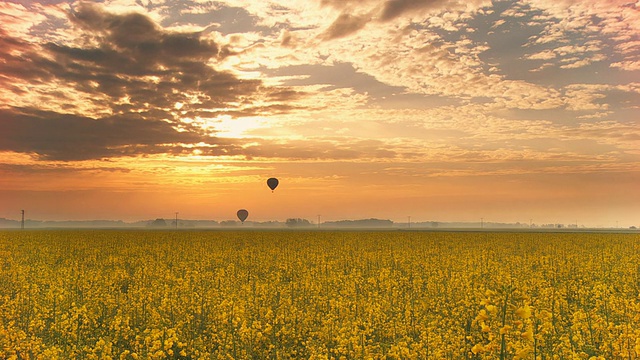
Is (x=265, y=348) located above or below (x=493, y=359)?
below

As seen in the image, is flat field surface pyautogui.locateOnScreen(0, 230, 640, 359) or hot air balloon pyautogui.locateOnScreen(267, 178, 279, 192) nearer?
flat field surface pyautogui.locateOnScreen(0, 230, 640, 359)

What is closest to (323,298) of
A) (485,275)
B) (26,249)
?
(485,275)

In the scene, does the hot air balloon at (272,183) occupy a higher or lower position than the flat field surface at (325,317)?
higher

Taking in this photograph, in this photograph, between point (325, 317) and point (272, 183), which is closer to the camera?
point (325, 317)

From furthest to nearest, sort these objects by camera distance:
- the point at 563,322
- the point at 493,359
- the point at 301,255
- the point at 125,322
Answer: the point at 301,255, the point at 563,322, the point at 125,322, the point at 493,359

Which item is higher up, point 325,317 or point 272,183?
point 272,183

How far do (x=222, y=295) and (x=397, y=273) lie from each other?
10.5 metres

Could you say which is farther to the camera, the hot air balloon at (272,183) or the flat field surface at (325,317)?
the hot air balloon at (272,183)

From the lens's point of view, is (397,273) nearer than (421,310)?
No

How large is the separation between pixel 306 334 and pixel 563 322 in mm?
7441

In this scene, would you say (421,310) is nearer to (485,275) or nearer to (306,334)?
(306,334)

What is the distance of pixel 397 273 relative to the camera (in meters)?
23.2

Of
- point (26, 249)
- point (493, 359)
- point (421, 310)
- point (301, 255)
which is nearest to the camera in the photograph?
point (493, 359)

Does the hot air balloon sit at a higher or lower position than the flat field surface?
higher
